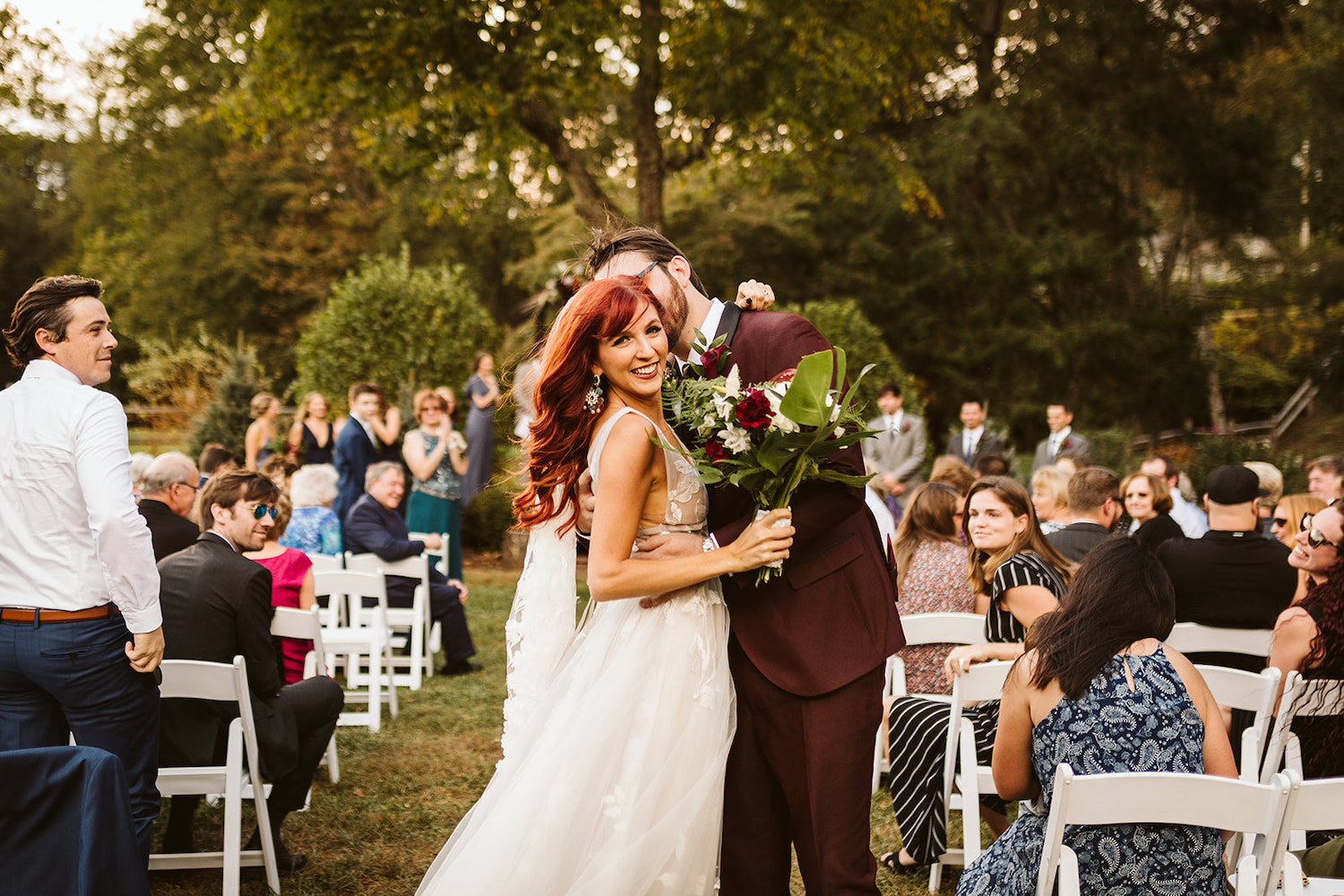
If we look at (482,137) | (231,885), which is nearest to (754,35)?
(482,137)

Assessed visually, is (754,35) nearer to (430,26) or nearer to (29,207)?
(430,26)

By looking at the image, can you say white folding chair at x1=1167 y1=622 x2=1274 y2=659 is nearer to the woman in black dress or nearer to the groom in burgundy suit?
the woman in black dress

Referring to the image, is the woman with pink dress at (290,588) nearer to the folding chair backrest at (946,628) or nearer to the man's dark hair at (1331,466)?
the folding chair backrest at (946,628)

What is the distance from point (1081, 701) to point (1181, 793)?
0.36 m

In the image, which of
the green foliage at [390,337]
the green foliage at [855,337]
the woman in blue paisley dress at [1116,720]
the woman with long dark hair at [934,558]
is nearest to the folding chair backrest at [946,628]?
the woman with long dark hair at [934,558]

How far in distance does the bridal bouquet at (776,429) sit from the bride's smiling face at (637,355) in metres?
0.12

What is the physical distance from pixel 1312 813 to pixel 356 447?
8451mm

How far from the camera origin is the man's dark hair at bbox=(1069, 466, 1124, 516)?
5832 millimetres

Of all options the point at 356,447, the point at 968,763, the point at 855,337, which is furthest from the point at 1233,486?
the point at 855,337

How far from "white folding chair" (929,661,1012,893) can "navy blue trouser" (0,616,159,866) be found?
9.28 feet

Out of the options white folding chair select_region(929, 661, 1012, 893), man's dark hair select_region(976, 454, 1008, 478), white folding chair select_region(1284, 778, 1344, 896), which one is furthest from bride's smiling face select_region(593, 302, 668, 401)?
man's dark hair select_region(976, 454, 1008, 478)

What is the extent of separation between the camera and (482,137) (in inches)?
556

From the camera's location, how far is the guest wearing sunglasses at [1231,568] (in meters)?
5.33

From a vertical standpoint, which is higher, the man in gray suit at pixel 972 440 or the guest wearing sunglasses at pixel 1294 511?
the man in gray suit at pixel 972 440
